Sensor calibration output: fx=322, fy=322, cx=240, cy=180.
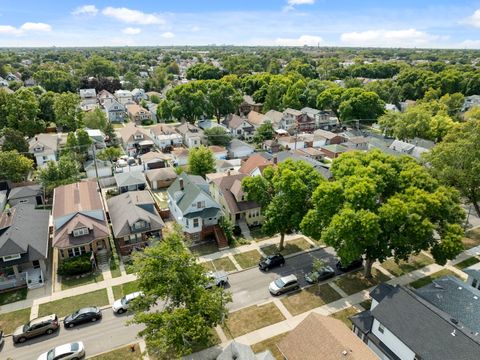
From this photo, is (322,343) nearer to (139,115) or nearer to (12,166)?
(12,166)

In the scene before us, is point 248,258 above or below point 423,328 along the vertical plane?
below

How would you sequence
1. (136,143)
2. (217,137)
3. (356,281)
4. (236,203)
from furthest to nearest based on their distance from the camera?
(136,143) → (217,137) → (236,203) → (356,281)

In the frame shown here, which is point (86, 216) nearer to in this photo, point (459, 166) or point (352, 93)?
point (459, 166)

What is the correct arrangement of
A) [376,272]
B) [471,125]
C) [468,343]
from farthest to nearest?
1. [471,125]
2. [376,272]
3. [468,343]

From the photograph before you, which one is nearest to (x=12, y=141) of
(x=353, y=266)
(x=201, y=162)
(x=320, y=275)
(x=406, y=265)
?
(x=201, y=162)

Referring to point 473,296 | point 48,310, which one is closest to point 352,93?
point 473,296

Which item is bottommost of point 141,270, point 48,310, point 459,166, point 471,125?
point 48,310
